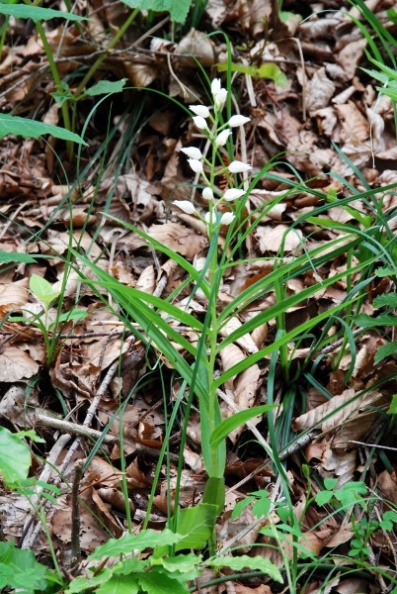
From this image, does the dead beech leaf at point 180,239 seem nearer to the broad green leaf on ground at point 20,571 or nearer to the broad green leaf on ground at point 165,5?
the broad green leaf on ground at point 165,5

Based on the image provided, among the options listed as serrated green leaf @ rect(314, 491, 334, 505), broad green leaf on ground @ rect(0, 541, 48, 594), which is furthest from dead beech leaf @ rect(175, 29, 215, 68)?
broad green leaf on ground @ rect(0, 541, 48, 594)

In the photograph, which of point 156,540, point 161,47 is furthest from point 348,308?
point 161,47

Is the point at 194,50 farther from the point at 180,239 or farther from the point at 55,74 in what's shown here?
the point at 180,239

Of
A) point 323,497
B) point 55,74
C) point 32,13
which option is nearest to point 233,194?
point 32,13

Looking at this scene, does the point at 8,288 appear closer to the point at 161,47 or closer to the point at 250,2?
the point at 161,47

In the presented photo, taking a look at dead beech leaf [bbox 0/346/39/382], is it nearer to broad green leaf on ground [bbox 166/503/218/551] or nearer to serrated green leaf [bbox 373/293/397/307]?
broad green leaf on ground [bbox 166/503/218/551]
